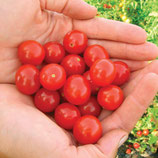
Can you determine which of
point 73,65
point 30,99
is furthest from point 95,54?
point 30,99

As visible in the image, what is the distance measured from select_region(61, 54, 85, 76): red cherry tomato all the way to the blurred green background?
5.47 feet

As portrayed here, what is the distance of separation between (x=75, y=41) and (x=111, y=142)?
166 centimetres

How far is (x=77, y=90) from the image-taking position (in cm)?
294

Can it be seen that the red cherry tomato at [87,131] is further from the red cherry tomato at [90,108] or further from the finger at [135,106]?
the red cherry tomato at [90,108]

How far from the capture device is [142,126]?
4.52 metres

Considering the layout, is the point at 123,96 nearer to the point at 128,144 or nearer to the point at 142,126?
the point at 142,126

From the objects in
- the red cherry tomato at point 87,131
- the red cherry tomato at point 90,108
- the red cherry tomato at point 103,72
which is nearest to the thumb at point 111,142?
the red cherry tomato at point 87,131

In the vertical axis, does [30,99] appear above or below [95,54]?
below

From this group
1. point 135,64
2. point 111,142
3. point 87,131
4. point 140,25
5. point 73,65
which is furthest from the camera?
point 140,25

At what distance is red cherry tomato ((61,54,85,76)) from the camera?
3306 millimetres

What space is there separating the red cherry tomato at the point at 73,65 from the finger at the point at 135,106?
0.91m

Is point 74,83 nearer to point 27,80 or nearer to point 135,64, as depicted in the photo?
point 27,80

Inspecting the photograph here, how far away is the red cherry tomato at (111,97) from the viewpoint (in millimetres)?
2965

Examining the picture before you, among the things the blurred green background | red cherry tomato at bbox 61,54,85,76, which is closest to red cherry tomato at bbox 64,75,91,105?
red cherry tomato at bbox 61,54,85,76
